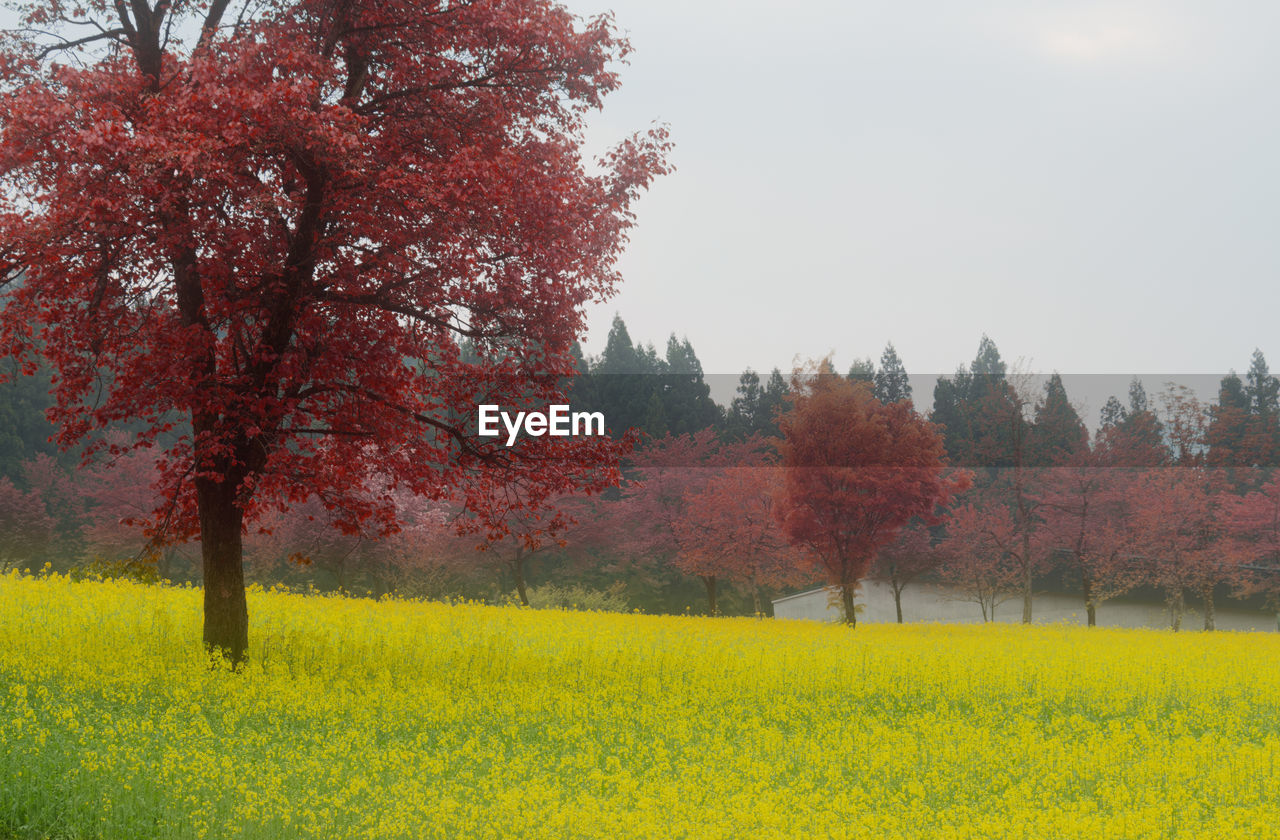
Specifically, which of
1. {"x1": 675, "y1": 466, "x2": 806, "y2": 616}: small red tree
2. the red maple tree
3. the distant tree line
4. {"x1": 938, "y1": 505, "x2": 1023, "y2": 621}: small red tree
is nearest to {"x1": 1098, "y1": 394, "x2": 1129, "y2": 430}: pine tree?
the distant tree line

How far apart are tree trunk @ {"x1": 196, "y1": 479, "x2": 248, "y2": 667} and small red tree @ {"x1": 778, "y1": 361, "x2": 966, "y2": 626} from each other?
1987cm

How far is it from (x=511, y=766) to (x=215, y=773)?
2807 mm

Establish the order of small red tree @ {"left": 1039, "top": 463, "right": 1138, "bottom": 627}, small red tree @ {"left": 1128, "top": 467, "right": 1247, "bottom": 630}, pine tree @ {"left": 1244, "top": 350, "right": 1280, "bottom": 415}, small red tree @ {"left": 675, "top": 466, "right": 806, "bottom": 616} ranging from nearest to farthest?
small red tree @ {"left": 675, "top": 466, "right": 806, "bottom": 616} < small red tree @ {"left": 1128, "top": 467, "right": 1247, "bottom": 630} < small red tree @ {"left": 1039, "top": 463, "right": 1138, "bottom": 627} < pine tree @ {"left": 1244, "top": 350, "right": 1280, "bottom": 415}

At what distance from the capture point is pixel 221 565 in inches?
567

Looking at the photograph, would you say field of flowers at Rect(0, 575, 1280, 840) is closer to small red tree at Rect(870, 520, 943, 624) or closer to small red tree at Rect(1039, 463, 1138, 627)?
small red tree at Rect(1039, 463, 1138, 627)

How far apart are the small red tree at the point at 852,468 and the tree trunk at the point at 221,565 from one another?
65.2 feet

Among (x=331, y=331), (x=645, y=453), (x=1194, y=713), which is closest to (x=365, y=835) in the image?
(x=331, y=331)

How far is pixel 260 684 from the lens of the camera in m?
12.8

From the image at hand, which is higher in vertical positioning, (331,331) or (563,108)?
(563,108)

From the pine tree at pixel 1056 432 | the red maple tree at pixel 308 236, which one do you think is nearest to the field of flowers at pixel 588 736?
the red maple tree at pixel 308 236

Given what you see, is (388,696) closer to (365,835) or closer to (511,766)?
(511,766)

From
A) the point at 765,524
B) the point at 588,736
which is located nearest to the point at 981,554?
the point at 765,524

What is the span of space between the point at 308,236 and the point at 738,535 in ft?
103

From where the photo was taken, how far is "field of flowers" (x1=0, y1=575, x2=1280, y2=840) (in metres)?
8.01
